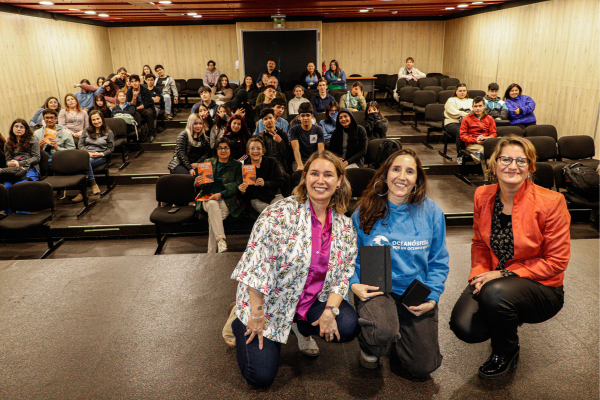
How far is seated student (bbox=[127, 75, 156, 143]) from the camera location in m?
7.96

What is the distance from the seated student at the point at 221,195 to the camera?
414 cm

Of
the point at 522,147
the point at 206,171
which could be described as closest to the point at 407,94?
the point at 206,171

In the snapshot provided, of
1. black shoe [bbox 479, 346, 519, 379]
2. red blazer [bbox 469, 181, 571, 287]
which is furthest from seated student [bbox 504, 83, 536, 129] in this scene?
black shoe [bbox 479, 346, 519, 379]

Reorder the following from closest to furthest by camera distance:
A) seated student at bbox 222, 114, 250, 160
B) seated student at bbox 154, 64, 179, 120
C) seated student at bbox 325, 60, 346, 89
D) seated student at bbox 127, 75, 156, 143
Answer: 1. seated student at bbox 222, 114, 250, 160
2. seated student at bbox 127, 75, 156, 143
3. seated student at bbox 154, 64, 179, 120
4. seated student at bbox 325, 60, 346, 89

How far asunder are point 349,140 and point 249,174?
1.67 m

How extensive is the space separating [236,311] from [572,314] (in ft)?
6.79

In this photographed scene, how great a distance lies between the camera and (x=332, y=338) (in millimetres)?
2031

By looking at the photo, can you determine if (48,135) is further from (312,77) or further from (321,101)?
(312,77)

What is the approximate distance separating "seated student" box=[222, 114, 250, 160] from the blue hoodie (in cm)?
314

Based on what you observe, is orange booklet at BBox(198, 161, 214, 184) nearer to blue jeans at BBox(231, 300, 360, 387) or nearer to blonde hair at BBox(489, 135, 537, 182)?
blue jeans at BBox(231, 300, 360, 387)

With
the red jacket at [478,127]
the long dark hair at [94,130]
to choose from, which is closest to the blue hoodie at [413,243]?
the red jacket at [478,127]

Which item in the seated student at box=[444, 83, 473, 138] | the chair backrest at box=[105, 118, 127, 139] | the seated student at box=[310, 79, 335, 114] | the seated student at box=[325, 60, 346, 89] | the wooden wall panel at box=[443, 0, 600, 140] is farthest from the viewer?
the seated student at box=[325, 60, 346, 89]

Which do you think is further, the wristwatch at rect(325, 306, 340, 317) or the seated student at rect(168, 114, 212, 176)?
the seated student at rect(168, 114, 212, 176)

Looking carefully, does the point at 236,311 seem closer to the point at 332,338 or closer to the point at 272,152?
the point at 332,338
